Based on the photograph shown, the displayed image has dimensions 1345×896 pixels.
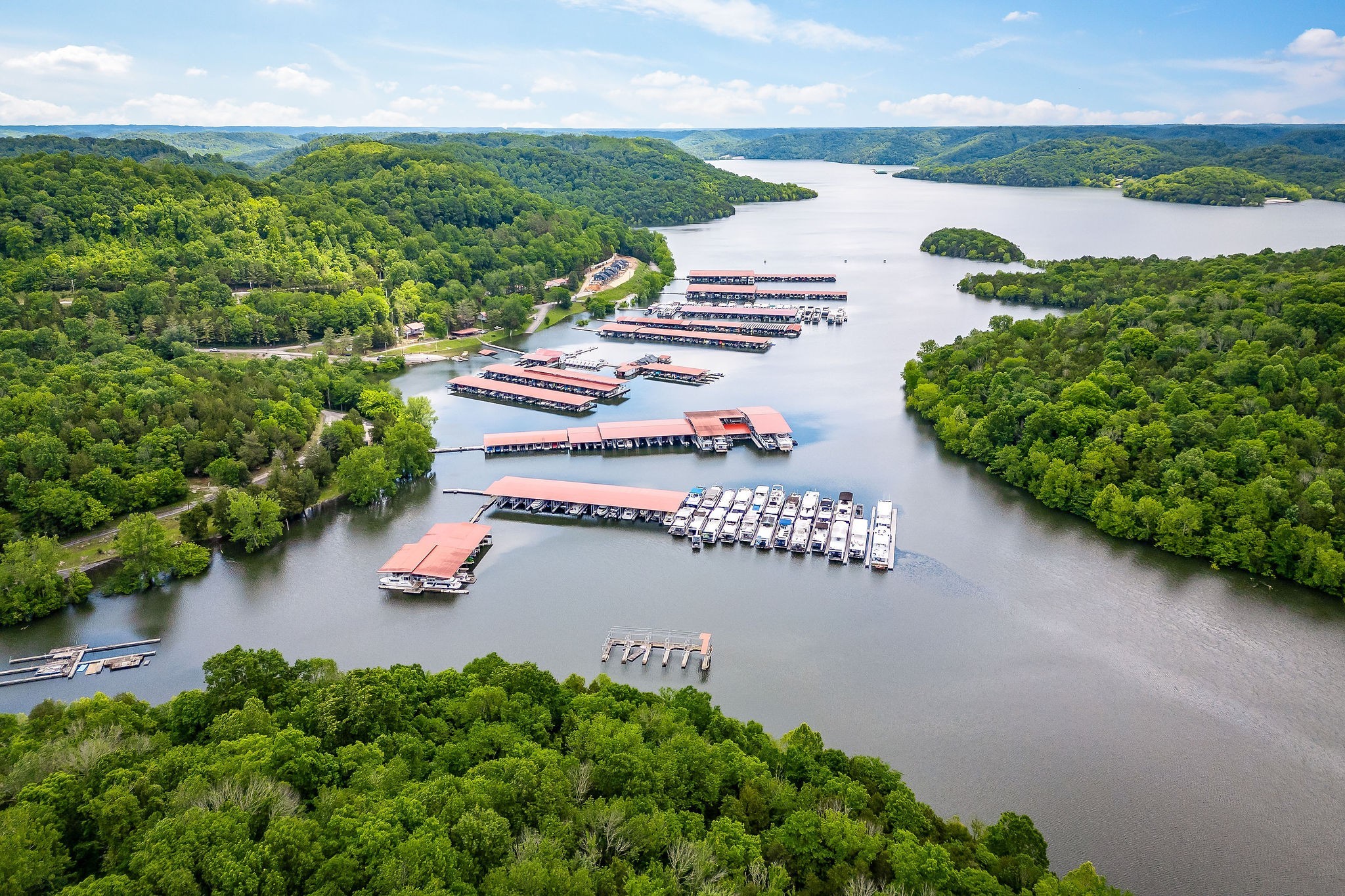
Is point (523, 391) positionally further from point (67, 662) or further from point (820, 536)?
point (67, 662)

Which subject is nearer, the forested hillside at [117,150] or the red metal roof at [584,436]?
the red metal roof at [584,436]

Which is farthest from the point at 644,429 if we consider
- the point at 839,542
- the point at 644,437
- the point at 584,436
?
the point at 839,542

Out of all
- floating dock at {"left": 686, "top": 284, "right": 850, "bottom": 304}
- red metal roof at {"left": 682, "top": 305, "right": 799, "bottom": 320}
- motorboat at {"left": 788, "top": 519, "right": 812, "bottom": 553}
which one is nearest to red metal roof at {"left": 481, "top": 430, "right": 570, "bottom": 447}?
motorboat at {"left": 788, "top": 519, "right": 812, "bottom": 553}

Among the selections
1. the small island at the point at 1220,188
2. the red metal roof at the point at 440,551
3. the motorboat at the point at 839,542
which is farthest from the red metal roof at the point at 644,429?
the small island at the point at 1220,188

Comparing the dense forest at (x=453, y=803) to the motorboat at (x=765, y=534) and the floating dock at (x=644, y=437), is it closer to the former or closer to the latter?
the motorboat at (x=765, y=534)

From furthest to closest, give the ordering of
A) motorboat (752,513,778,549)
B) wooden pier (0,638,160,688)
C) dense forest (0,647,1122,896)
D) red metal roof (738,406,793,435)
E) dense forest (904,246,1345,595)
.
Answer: red metal roof (738,406,793,435) → motorboat (752,513,778,549) → dense forest (904,246,1345,595) → wooden pier (0,638,160,688) → dense forest (0,647,1122,896)

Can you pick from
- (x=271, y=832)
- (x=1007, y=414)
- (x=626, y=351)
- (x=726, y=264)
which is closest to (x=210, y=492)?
(x=271, y=832)

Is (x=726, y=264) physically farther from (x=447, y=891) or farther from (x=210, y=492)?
(x=447, y=891)

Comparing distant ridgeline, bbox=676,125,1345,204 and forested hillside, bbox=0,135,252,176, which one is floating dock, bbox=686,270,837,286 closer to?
forested hillside, bbox=0,135,252,176
